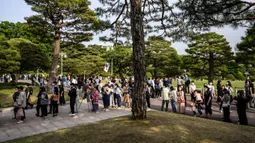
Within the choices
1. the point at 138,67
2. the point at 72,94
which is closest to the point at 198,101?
the point at 138,67

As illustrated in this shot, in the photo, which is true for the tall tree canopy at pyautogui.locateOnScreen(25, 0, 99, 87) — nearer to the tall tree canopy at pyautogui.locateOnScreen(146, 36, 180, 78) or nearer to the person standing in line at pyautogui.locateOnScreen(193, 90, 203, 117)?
the person standing in line at pyautogui.locateOnScreen(193, 90, 203, 117)

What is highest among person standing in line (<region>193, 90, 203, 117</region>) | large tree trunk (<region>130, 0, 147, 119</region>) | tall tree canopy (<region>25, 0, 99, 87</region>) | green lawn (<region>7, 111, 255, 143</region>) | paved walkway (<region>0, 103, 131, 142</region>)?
tall tree canopy (<region>25, 0, 99, 87</region>)

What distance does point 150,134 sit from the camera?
17.1ft

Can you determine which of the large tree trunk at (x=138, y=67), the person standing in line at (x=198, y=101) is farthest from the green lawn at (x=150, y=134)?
the person standing in line at (x=198, y=101)

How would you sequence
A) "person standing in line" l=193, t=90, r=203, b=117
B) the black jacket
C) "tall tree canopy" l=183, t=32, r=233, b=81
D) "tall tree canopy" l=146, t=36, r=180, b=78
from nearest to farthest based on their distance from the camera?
the black jacket
"person standing in line" l=193, t=90, r=203, b=117
"tall tree canopy" l=183, t=32, r=233, b=81
"tall tree canopy" l=146, t=36, r=180, b=78

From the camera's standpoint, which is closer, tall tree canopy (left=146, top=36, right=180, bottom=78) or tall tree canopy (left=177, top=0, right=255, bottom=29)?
tall tree canopy (left=177, top=0, right=255, bottom=29)

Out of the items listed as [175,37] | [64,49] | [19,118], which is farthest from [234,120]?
[64,49]

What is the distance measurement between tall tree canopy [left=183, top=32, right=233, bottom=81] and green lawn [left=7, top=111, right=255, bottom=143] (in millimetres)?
17451

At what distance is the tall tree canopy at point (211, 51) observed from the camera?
72.7ft

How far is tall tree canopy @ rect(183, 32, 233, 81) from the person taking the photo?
873 inches

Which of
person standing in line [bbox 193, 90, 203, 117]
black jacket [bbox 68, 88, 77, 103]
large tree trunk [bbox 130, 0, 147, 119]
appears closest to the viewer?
large tree trunk [bbox 130, 0, 147, 119]

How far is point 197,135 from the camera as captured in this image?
5344mm

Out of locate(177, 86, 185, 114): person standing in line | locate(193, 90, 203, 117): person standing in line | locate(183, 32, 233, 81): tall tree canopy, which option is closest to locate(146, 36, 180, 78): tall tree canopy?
locate(183, 32, 233, 81): tall tree canopy

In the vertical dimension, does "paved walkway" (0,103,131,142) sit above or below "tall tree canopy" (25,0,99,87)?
below
